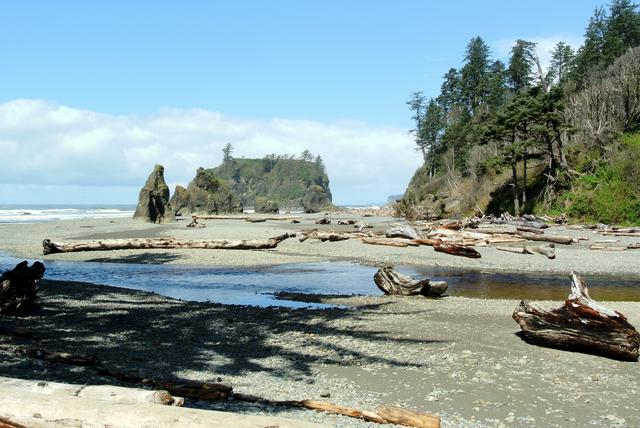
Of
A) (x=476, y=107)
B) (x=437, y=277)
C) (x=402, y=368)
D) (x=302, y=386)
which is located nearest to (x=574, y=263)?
(x=437, y=277)

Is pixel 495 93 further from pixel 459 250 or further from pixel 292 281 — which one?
pixel 292 281

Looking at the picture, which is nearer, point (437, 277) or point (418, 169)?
point (437, 277)

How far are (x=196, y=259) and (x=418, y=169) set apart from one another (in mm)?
77383

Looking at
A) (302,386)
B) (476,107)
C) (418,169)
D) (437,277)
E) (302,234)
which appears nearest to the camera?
(302,386)

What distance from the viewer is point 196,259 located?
24.3 meters

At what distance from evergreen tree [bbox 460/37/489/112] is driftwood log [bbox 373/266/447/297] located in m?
75.6

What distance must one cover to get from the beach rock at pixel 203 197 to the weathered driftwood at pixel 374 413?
76757 mm

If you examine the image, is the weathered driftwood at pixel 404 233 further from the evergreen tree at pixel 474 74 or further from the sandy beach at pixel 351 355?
the evergreen tree at pixel 474 74

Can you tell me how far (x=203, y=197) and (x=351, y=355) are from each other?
251ft

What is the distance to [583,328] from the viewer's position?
832cm

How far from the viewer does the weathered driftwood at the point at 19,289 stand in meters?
10.7

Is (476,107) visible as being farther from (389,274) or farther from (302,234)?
(389,274)

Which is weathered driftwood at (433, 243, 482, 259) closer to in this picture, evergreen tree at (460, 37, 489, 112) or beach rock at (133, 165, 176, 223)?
beach rock at (133, 165, 176, 223)

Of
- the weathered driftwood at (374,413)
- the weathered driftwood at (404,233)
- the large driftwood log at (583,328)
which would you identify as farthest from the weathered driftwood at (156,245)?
the weathered driftwood at (374,413)
